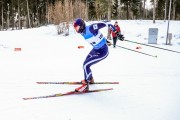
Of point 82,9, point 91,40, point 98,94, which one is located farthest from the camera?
point 82,9

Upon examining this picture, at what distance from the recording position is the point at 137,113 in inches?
193

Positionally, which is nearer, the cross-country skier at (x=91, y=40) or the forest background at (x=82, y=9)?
the cross-country skier at (x=91, y=40)

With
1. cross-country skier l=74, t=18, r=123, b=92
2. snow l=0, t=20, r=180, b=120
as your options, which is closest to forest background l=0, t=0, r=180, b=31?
snow l=0, t=20, r=180, b=120

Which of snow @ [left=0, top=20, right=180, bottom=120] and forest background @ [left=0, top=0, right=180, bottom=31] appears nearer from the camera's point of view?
snow @ [left=0, top=20, right=180, bottom=120]

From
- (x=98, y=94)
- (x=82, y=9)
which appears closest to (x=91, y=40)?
(x=98, y=94)

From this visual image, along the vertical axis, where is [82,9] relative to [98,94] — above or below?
above

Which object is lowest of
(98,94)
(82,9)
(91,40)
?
(98,94)

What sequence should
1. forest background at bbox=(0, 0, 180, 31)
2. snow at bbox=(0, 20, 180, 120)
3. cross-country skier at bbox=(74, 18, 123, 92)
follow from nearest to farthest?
snow at bbox=(0, 20, 180, 120)
cross-country skier at bbox=(74, 18, 123, 92)
forest background at bbox=(0, 0, 180, 31)

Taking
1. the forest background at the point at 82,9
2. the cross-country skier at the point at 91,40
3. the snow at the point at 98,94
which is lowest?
the snow at the point at 98,94

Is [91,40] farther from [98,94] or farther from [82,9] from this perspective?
[82,9]

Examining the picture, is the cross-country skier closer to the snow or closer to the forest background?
the snow

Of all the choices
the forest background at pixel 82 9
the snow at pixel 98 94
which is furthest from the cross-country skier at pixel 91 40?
the forest background at pixel 82 9

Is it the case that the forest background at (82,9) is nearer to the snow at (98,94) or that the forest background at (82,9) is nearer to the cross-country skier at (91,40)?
the snow at (98,94)

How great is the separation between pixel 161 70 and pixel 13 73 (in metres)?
5.08
